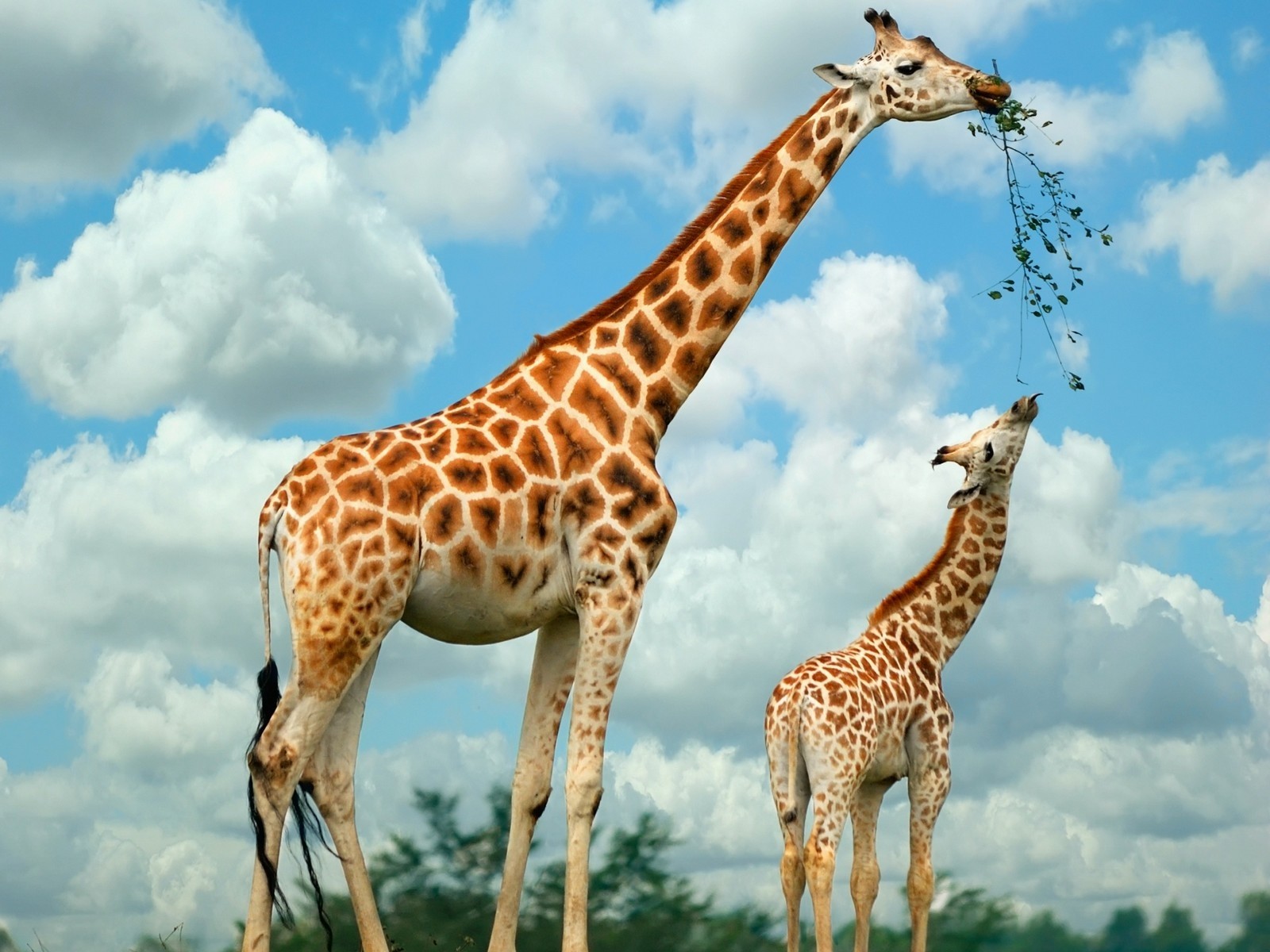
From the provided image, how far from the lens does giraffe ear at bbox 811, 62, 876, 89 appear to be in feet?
29.9

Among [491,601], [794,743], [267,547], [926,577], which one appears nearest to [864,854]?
[794,743]

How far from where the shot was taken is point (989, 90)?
9.30m

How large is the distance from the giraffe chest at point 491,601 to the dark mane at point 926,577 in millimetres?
4702

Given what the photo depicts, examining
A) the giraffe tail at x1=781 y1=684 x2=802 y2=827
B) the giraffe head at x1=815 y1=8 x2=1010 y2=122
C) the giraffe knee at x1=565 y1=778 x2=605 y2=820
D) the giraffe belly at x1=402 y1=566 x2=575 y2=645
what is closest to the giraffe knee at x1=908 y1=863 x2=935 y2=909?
the giraffe tail at x1=781 y1=684 x2=802 y2=827

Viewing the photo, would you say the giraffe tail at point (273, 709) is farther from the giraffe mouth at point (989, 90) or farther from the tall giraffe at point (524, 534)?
the giraffe mouth at point (989, 90)

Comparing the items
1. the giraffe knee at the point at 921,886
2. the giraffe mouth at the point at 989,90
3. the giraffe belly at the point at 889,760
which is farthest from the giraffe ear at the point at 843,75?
the giraffe knee at the point at 921,886

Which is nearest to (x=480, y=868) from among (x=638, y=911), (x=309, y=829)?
(x=638, y=911)

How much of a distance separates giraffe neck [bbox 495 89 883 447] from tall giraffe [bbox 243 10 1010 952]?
0.4 inches

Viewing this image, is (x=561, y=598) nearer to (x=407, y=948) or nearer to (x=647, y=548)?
(x=647, y=548)

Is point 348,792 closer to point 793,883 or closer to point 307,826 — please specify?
point 307,826

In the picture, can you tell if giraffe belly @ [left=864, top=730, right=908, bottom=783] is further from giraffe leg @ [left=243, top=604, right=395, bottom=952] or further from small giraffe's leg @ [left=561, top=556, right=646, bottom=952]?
giraffe leg @ [left=243, top=604, right=395, bottom=952]

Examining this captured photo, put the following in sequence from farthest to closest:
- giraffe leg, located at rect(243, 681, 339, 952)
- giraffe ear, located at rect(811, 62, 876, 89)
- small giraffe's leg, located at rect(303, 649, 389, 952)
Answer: giraffe ear, located at rect(811, 62, 876, 89) < small giraffe's leg, located at rect(303, 649, 389, 952) < giraffe leg, located at rect(243, 681, 339, 952)

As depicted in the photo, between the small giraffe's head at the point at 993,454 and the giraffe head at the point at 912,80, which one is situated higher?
the giraffe head at the point at 912,80

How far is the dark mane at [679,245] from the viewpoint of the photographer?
8906mm
